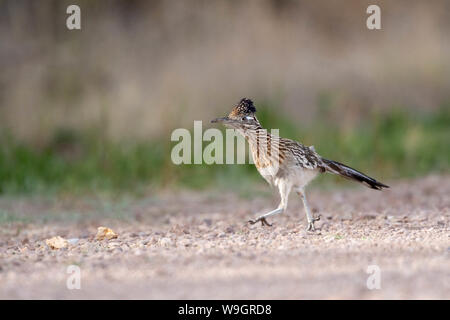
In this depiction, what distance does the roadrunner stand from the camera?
7.37 meters

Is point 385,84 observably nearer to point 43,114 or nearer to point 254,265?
Result: point 43,114

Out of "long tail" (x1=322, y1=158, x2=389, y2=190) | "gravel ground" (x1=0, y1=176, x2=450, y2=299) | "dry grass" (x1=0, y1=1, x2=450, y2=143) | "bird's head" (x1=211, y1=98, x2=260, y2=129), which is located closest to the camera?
"gravel ground" (x1=0, y1=176, x2=450, y2=299)

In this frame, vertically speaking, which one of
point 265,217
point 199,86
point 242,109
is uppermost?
point 242,109

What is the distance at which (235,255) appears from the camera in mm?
5867

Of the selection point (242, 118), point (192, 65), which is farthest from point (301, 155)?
point (192, 65)

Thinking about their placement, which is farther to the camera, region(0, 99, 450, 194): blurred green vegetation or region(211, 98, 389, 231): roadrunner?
region(0, 99, 450, 194): blurred green vegetation

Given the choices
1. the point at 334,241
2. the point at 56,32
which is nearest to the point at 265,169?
the point at 334,241

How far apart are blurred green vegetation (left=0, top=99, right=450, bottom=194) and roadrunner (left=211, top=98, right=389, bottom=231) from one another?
3.93 meters

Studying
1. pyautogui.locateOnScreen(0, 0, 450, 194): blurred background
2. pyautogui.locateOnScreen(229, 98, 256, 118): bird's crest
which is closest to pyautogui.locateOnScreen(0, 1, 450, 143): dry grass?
pyautogui.locateOnScreen(0, 0, 450, 194): blurred background

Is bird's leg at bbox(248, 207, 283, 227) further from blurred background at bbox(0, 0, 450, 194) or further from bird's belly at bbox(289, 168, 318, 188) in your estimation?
blurred background at bbox(0, 0, 450, 194)

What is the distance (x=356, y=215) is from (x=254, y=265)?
3041 mm

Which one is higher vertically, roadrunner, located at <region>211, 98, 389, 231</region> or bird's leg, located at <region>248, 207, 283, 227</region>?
roadrunner, located at <region>211, 98, 389, 231</region>

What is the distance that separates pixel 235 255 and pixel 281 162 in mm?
1688

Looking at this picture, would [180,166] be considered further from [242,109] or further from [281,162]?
[281,162]
